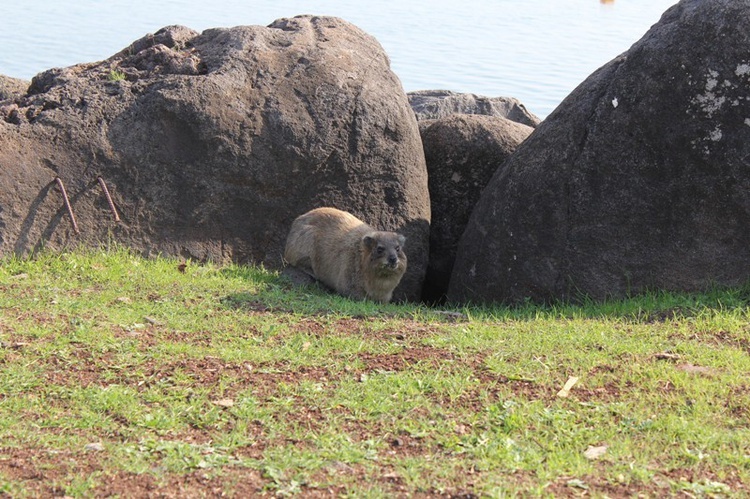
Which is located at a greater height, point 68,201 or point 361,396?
point 68,201

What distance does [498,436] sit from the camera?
5.37 meters

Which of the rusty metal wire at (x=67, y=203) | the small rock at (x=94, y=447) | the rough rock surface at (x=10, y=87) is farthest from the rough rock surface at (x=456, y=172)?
the small rock at (x=94, y=447)

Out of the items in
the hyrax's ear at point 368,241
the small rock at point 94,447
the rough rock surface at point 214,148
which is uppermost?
the rough rock surface at point 214,148

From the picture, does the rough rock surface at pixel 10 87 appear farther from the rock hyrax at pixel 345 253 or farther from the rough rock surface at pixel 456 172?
the rough rock surface at pixel 456 172

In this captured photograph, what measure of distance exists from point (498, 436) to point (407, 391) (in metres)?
0.86

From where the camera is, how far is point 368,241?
32.5ft

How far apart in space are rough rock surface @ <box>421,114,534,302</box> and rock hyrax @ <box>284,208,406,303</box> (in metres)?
1.49

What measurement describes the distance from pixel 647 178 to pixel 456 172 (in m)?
3.09

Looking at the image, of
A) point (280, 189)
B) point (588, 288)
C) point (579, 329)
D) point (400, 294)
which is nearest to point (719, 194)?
point (588, 288)

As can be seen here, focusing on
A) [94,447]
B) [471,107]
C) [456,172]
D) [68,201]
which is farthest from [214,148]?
[471,107]

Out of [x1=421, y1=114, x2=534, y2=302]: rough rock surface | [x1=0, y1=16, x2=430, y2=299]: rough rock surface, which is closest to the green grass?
[x1=0, y1=16, x2=430, y2=299]: rough rock surface

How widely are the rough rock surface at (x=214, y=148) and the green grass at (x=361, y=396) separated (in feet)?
4.63

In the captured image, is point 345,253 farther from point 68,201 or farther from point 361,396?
point 361,396

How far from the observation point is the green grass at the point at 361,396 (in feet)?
16.0
